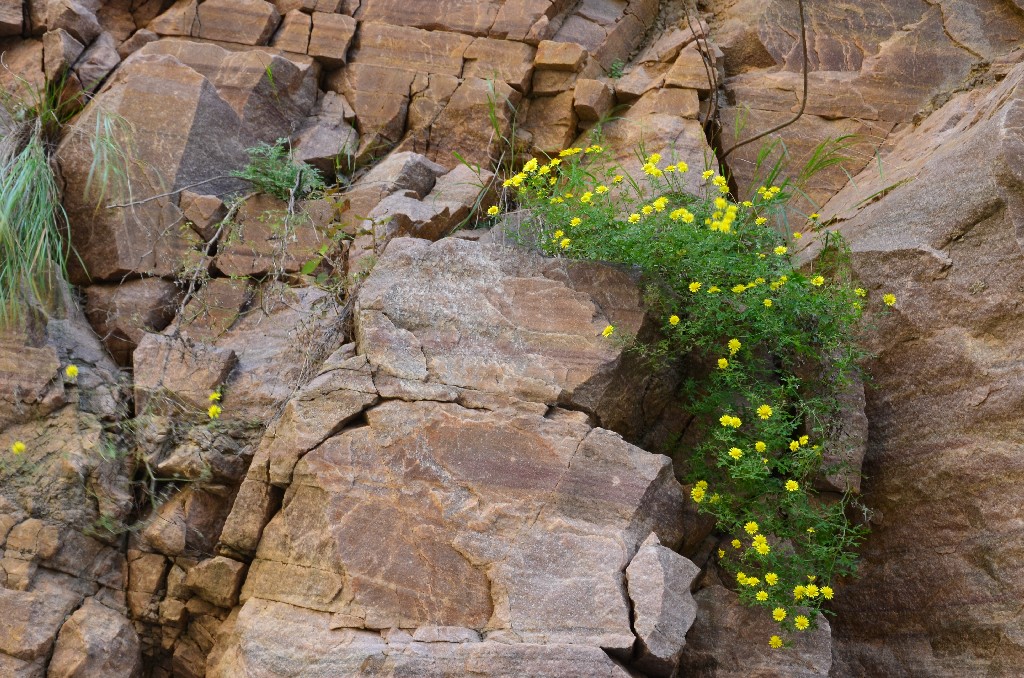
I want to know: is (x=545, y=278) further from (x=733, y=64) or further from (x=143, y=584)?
(x=733, y=64)

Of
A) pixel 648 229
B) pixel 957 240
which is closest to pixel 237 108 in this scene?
pixel 648 229

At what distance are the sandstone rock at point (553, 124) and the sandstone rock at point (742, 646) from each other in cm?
307

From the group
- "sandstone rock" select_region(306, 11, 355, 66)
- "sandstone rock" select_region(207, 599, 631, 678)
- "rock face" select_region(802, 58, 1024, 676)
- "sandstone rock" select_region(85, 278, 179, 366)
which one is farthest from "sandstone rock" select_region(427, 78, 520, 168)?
"sandstone rock" select_region(207, 599, 631, 678)

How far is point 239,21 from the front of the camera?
570 cm

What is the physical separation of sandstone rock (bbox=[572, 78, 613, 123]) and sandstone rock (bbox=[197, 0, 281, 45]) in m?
1.96

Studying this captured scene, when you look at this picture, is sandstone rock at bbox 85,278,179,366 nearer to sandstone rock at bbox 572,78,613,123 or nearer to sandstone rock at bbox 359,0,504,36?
sandstone rock at bbox 359,0,504,36

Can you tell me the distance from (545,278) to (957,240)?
1753 mm

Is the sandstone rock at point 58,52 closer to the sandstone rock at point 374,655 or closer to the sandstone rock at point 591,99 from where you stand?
the sandstone rock at point 591,99

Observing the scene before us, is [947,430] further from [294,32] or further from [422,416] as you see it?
[294,32]

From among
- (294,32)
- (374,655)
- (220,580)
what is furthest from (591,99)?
(374,655)

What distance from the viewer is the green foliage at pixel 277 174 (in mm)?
4938

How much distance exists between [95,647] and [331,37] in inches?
151

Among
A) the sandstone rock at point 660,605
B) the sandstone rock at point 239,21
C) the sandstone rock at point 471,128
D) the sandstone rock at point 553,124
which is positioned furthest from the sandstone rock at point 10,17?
the sandstone rock at point 660,605

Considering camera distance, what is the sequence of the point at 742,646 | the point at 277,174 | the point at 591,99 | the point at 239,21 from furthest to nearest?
the point at 239,21, the point at 591,99, the point at 277,174, the point at 742,646
